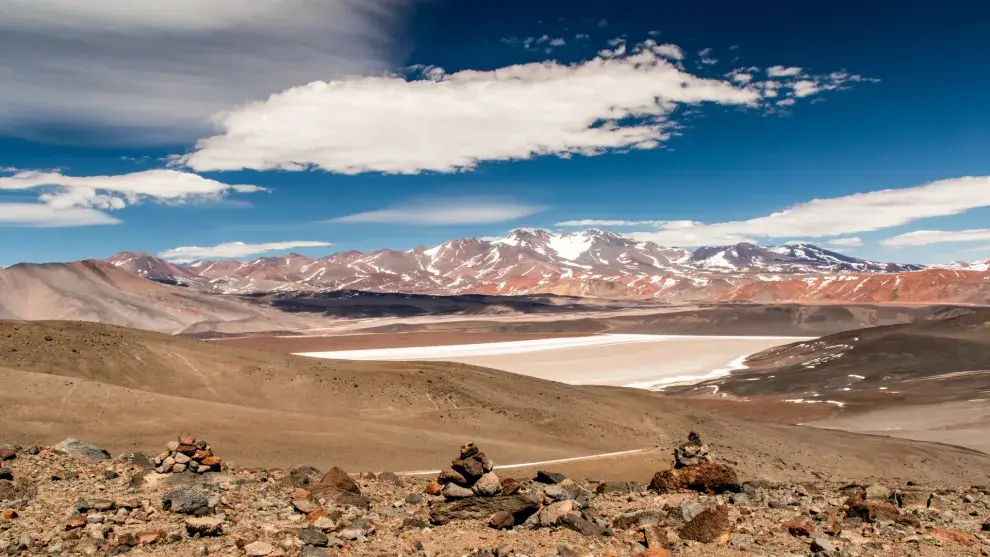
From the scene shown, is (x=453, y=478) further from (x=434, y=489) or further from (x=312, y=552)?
(x=312, y=552)

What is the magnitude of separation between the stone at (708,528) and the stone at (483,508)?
2823 mm

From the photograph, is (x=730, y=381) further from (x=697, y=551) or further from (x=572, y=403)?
(x=697, y=551)

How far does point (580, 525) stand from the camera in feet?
36.7

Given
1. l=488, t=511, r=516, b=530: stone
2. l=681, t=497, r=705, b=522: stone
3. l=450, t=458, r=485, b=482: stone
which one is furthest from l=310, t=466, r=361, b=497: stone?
l=681, t=497, r=705, b=522: stone

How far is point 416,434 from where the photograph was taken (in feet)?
86.7

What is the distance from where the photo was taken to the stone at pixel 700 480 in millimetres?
16234

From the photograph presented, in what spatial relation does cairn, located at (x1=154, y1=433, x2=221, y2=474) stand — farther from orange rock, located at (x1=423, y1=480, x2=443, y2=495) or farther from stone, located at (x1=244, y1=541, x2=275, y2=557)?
stone, located at (x1=244, y1=541, x2=275, y2=557)

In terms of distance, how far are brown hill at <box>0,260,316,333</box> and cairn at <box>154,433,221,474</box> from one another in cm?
15192

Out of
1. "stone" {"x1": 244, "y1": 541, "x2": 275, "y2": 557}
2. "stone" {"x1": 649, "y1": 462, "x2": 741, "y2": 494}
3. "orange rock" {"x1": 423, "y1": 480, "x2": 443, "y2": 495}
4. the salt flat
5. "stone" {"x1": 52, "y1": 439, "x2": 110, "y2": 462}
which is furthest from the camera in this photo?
the salt flat

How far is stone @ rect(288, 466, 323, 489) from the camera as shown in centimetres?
1482

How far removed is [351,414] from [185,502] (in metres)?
18.4

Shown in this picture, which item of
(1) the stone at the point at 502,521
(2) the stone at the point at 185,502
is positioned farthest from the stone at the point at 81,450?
(1) the stone at the point at 502,521

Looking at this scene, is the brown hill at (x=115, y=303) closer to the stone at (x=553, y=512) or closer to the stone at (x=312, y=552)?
the stone at (x=553, y=512)

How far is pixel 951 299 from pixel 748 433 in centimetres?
20215
